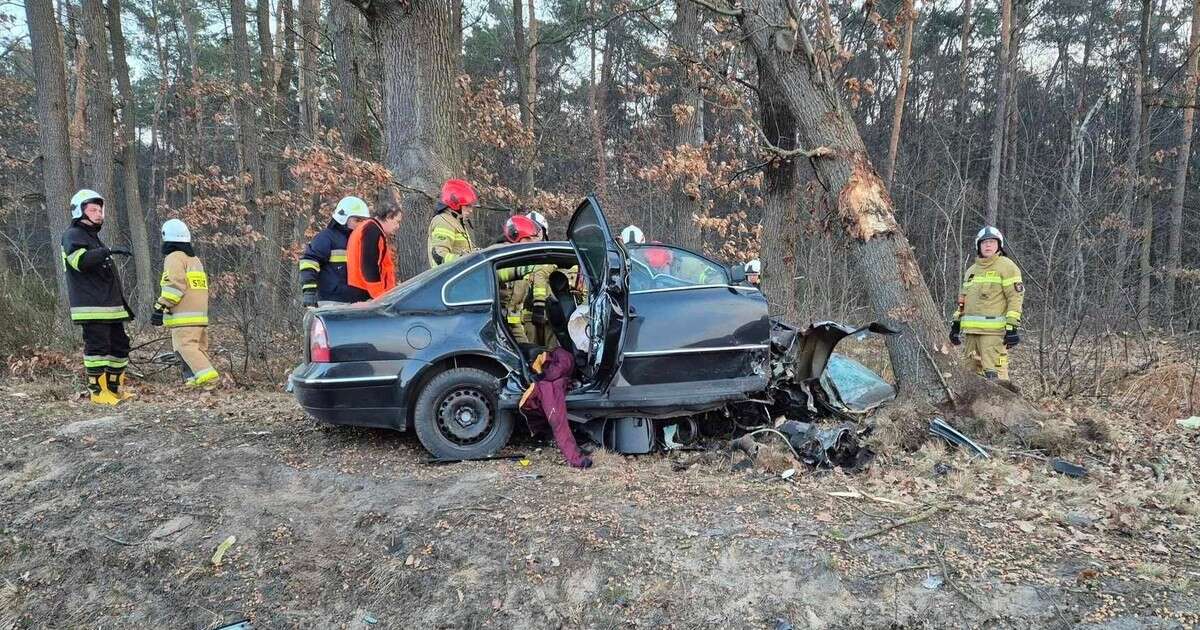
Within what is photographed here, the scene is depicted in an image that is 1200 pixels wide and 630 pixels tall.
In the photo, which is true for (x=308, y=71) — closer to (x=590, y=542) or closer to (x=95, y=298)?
(x=95, y=298)

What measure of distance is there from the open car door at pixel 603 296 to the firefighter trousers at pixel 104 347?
15.5 feet

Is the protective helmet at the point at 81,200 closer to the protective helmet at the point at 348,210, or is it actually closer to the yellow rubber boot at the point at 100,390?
the yellow rubber boot at the point at 100,390

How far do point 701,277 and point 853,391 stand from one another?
1800 millimetres

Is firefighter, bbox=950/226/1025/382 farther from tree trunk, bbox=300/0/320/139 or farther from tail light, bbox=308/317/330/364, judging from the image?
tree trunk, bbox=300/0/320/139

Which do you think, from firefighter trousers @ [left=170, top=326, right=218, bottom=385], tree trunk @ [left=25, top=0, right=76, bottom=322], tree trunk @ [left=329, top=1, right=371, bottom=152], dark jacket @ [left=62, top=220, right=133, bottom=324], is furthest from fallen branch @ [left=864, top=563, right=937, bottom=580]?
tree trunk @ [left=25, top=0, right=76, bottom=322]

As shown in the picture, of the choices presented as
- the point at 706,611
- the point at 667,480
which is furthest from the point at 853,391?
the point at 706,611

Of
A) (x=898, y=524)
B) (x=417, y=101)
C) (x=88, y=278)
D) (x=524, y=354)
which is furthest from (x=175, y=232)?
(x=898, y=524)

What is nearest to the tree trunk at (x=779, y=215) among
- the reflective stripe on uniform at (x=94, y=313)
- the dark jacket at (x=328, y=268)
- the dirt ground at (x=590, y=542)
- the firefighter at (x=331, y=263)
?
the dirt ground at (x=590, y=542)

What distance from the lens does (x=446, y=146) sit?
746cm

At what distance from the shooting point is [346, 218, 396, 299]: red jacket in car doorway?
5.89 meters

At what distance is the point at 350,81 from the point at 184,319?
534 centimetres

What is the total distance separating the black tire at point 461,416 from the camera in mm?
4578

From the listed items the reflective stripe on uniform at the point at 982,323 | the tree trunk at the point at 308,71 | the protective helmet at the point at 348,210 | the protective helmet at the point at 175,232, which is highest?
the tree trunk at the point at 308,71

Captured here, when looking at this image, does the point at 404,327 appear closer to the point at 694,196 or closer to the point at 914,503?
the point at 914,503
